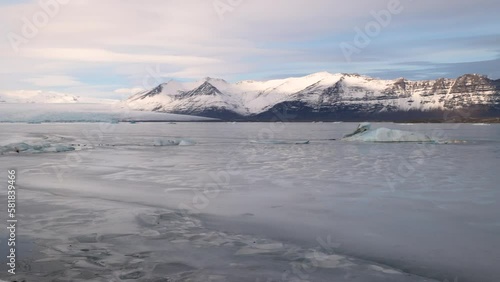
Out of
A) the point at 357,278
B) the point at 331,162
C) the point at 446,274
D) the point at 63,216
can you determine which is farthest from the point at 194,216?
the point at 331,162

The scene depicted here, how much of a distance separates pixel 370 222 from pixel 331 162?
1515cm

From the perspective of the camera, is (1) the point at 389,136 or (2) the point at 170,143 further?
(1) the point at 389,136

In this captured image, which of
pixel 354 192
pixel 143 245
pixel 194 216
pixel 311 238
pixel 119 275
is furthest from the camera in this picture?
pixel 354 192

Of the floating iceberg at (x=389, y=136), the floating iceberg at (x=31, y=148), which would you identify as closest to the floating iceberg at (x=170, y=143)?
the floating iceberg at (x=31, y=148)

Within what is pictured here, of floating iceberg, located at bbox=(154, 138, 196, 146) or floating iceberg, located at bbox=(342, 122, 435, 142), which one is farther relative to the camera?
floating iceberg, located at bbox=(342, 122, 435, 142)

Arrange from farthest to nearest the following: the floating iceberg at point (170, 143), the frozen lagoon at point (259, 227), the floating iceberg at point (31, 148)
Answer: the floating iceberg at point (170, 143), the floating iceberg at point (31, 148), the frozen lagoon at point (259, 227)

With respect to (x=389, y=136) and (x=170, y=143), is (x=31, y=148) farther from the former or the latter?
(x=389, y=136)

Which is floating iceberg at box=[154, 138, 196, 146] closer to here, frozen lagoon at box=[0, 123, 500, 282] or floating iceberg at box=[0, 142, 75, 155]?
floating iceberg at box=[0, 142, 75, 155]

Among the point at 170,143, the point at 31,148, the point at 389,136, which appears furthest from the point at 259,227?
the point at 389,136

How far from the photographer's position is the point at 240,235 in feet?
30.9

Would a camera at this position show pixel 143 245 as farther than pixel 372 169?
No

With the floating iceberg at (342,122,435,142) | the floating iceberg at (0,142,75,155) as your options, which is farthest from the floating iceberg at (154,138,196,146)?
the floating iceberg at (342,122,435,142)

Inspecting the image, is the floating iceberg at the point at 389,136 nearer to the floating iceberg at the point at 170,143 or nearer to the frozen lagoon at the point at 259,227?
the floating iceberg at the point at 170,143

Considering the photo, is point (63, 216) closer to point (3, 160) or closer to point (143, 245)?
point (143, 245)
